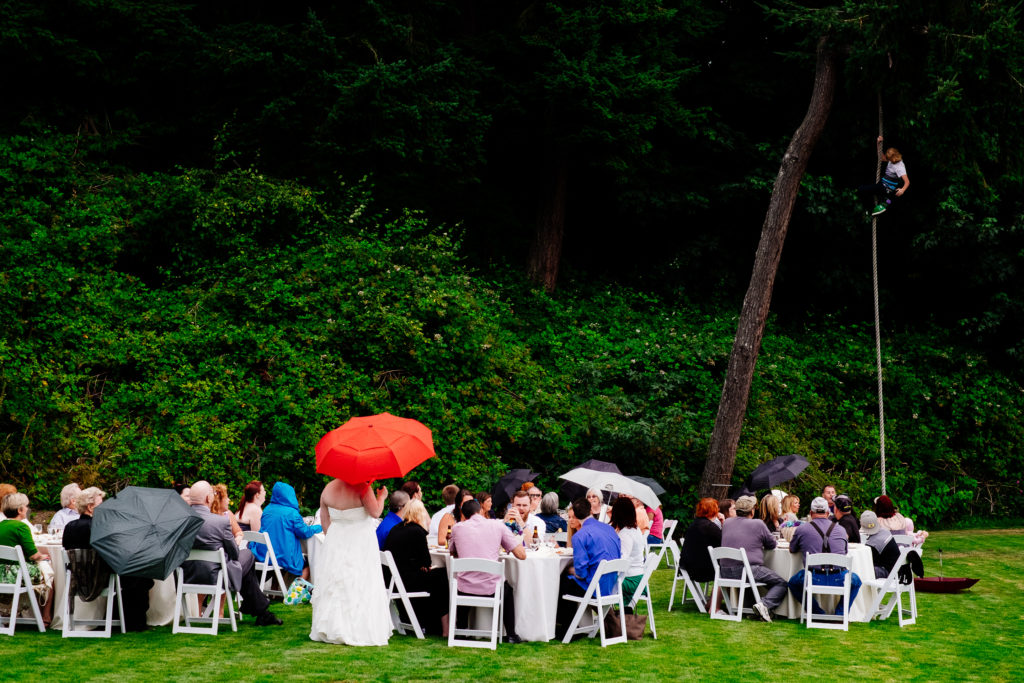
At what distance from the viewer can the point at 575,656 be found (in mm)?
9172

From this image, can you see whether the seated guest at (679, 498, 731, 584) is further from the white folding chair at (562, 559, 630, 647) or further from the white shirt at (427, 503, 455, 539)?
the white shirt at (427, 503, 455, 539)

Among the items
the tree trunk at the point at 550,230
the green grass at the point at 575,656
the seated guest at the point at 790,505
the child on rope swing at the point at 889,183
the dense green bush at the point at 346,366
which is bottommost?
the green grass at the point at 575,656

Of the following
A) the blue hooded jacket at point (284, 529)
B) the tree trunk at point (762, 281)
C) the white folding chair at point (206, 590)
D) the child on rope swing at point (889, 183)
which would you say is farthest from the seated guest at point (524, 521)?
the child on rope swing at point (889, 183)

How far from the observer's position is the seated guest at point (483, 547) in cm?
958

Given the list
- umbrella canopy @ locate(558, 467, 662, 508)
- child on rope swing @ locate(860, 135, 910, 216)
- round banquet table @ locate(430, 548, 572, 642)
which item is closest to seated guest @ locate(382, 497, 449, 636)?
round banquet table @ locate(430, 548, 572, 642)

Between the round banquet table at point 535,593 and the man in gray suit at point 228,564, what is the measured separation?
2.05 meters

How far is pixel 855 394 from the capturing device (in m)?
21.1

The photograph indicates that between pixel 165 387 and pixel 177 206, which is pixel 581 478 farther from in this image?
pixel 177 206

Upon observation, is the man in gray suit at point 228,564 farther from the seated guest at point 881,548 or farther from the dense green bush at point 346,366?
the seated guest at point 881,548

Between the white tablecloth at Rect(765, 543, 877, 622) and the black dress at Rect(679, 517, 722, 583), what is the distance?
0.73 m

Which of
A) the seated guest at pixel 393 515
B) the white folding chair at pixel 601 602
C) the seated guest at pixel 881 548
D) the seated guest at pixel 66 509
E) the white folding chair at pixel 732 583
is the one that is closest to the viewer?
the white folding chair at pixel 601 602

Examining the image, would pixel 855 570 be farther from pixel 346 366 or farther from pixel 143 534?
pixel 346 366

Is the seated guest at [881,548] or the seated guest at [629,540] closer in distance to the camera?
the seated guest at [629,540]

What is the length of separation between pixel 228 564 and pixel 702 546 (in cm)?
498
